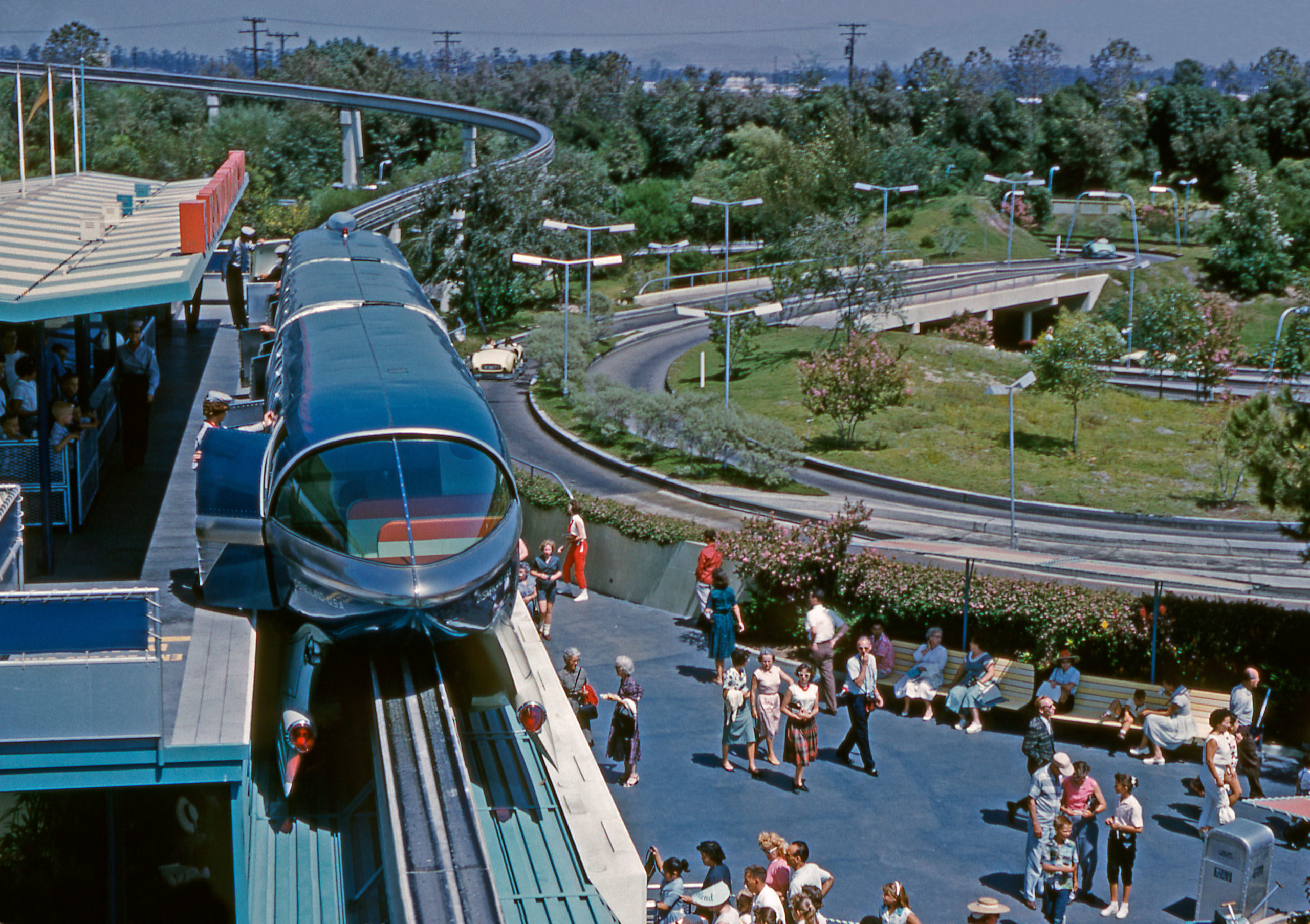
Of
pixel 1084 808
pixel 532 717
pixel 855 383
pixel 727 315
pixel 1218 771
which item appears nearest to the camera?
pixel 532 717

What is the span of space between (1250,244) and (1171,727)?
226 feet

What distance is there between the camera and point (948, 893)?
13750 mm

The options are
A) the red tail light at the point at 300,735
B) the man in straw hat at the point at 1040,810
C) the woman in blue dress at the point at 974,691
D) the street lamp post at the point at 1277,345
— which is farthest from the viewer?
the street lamp post at the point at 1277,345

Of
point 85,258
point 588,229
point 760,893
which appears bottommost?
point 760,893

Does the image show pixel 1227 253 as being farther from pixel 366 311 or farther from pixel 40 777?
Result: pixel 40 777

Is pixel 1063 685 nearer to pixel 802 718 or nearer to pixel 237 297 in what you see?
pixel 802 718

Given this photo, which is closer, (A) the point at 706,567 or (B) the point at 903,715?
(B) the point at 903,715

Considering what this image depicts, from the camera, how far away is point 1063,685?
1722cm

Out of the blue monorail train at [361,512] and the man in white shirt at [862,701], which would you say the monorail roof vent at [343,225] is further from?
the man in white shirt at [862,701]

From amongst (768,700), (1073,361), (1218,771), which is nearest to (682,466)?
(1073,361)

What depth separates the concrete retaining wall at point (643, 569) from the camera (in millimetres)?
22484

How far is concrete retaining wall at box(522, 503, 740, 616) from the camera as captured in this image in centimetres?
2248

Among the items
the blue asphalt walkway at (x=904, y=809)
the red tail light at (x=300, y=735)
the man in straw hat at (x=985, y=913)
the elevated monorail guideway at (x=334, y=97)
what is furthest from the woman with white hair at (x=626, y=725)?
the elevated monorail guideway at (x=334, y=97)

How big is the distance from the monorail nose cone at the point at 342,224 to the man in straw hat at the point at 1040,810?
15.3 metres
